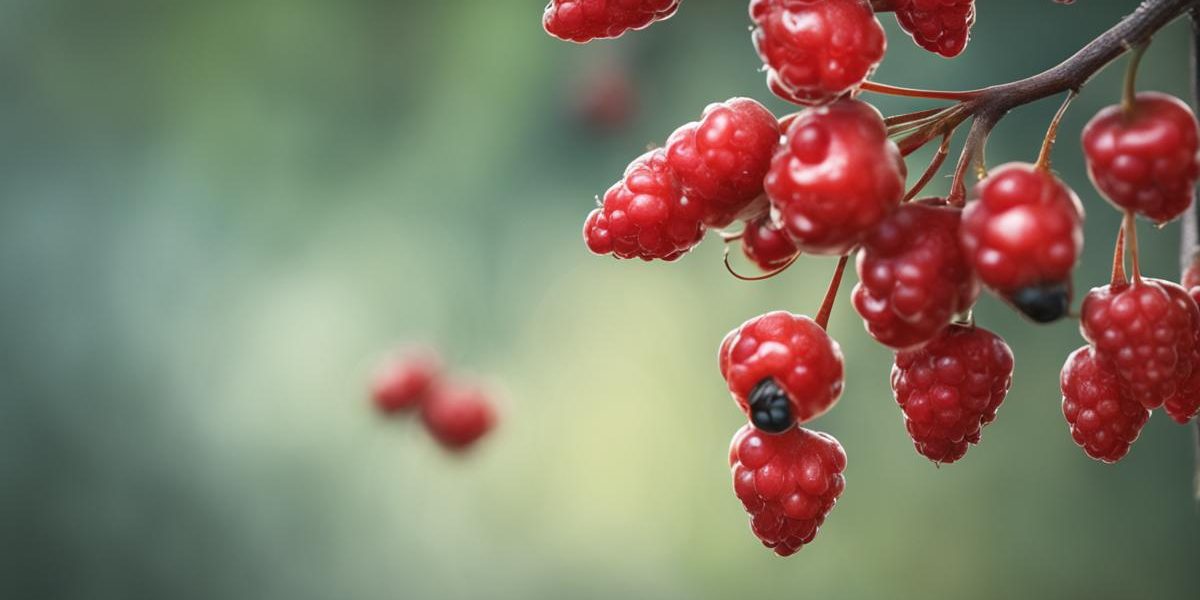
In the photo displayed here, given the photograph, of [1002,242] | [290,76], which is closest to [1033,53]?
[290,76]

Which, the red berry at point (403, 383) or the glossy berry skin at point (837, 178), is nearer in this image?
the glossy berry skin at point (837, 178)

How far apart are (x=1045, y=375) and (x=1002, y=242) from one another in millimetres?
2676

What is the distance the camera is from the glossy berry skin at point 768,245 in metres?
0.49

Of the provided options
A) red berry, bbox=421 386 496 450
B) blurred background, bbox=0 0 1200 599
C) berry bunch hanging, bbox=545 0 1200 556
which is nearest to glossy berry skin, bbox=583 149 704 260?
berry bunch hanging, bbox=545 0 1200 556

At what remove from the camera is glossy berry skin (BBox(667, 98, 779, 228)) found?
0.46 meters

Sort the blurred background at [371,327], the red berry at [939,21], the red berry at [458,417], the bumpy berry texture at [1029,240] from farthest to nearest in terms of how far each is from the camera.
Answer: the blurred background at [371,327], the red berry at [458,417], the red berry at [939,21], the bumpy berry texture at [1029,240]

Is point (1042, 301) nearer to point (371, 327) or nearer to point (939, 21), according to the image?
point (939, 21)

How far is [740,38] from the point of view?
3.31 m

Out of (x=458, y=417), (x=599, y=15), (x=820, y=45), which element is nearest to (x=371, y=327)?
(x=458, y=417)

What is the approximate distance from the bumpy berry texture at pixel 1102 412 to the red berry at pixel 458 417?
2.42 m

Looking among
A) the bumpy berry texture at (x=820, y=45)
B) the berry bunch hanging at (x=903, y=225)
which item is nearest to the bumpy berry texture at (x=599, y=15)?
the berry bunch hanging at (x=903, y=225)

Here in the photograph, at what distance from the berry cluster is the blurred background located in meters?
0.30

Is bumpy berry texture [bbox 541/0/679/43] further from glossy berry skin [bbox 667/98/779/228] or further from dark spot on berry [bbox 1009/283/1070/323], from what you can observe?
dark spot on berry [bbox 1009/283/1070/323]

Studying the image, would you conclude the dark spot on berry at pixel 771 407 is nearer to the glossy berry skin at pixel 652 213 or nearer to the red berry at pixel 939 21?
the glossy berry skin at pixel 652 213
